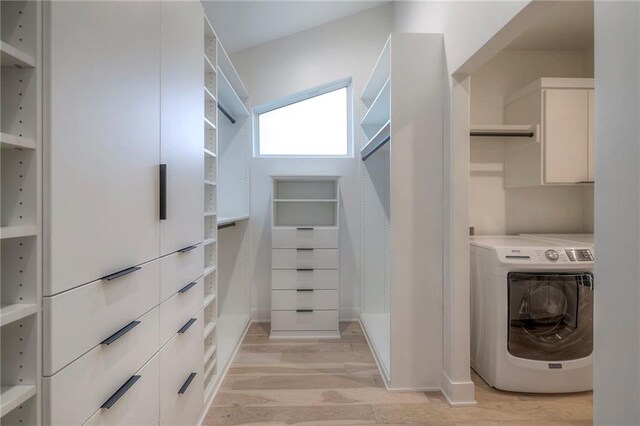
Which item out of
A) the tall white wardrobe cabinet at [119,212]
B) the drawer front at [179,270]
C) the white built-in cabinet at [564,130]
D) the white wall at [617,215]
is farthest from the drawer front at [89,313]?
the white built-in cabinet at [564,130]

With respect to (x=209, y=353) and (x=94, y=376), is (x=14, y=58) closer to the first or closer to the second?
(x=94, y=376)

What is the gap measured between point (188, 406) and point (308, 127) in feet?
8.95

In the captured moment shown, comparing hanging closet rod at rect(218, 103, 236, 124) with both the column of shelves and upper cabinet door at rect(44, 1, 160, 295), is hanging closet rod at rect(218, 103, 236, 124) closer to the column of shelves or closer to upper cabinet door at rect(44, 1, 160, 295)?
the column of shelves

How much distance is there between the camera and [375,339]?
2.68 meters

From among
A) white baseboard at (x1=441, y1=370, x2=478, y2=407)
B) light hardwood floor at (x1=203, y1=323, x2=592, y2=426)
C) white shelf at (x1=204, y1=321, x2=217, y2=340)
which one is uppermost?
white shelf at (x1=204, y1=321, x2=217, y2=340)

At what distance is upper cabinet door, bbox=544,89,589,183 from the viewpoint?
233 cm

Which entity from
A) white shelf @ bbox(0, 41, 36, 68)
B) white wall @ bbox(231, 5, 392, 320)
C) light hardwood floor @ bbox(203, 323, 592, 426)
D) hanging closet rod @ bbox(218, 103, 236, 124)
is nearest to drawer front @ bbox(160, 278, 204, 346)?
light hardwood floor @ bbox(203, 323, 592, 426)

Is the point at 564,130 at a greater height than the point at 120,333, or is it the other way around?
the point at 564,130

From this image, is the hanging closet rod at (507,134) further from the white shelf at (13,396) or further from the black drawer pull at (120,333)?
the white shelf at (13,396)

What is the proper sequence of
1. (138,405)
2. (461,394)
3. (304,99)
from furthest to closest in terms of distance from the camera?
(304,99), (461,394), (138,405)

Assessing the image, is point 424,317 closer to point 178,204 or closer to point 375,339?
point 375,339

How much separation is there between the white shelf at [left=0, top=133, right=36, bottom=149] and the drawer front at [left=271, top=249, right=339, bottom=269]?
7.43ft

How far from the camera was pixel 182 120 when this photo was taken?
4.71 feet

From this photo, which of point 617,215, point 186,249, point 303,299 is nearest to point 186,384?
→ point 186,249
